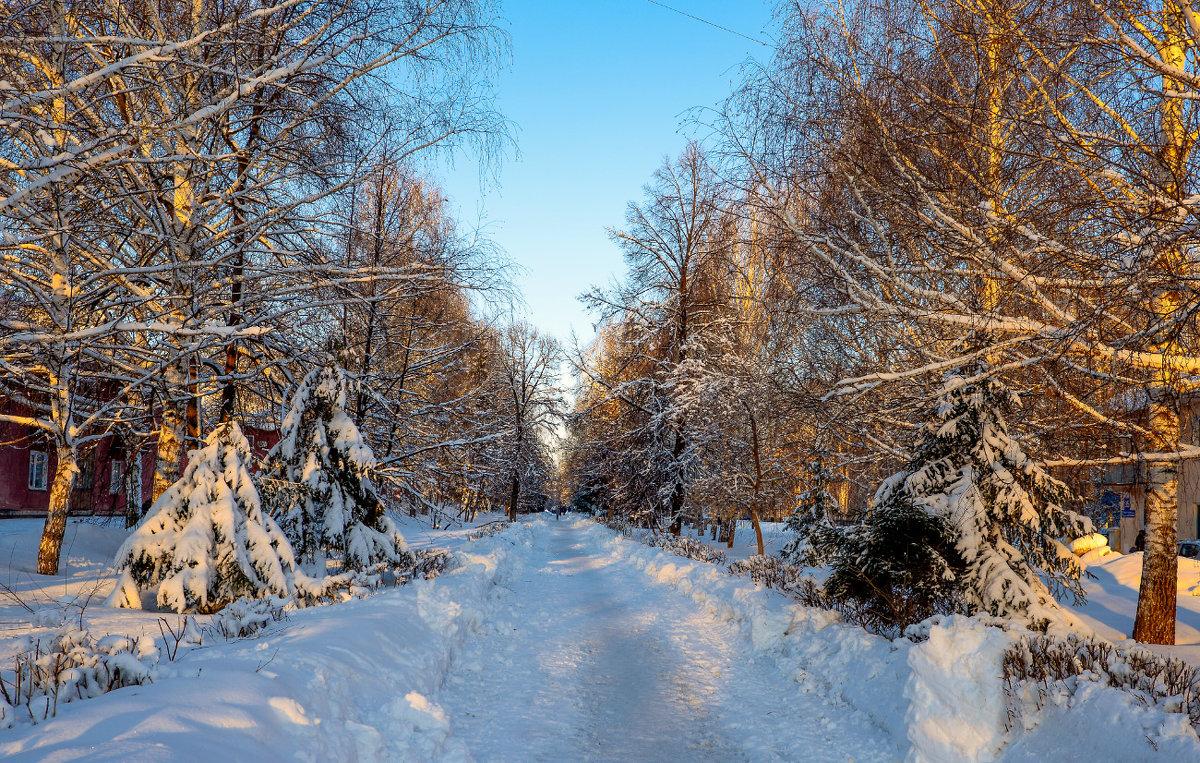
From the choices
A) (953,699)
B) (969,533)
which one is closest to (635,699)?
(953,699)

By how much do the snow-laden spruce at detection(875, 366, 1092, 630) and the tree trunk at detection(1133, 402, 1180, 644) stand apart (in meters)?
1.36

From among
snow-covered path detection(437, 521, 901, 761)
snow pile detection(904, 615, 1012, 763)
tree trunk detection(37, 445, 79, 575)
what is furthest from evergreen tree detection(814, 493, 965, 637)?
tree trunk detection(37, 445, 79, 575)

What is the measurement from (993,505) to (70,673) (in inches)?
329

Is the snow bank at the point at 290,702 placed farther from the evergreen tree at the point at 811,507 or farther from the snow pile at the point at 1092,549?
the snow pile at the point at 1092,549

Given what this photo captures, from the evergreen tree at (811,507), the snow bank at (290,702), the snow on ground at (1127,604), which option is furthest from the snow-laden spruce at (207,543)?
the evergreen tree at (811,507)

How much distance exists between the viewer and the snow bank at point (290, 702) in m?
3.12

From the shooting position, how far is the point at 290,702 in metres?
4.04

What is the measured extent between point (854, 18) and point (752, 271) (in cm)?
1621

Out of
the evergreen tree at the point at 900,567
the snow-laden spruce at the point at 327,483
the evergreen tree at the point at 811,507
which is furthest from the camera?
the evergreen tree at the point at 811,507

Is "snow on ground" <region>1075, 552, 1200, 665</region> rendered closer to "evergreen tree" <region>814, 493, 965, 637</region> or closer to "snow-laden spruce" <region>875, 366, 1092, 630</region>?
"snow-laden spruce" <region>875, 366, 1092, 630</region>

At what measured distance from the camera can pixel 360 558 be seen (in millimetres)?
11570

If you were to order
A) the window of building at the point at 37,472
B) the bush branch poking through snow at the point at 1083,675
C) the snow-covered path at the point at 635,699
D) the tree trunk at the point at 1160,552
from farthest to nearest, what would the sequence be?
the window of building at the point at 37,472 → the tree trunk at the point at 1160,552 → the snow-covered path at the point at 635,699 → the bush branch poking through snow at the point at 1083,675

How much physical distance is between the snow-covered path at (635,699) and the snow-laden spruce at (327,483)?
3.08 meters

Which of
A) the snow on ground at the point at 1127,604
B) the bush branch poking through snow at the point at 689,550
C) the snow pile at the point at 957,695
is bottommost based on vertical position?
the bush branch poking through snow at the point at 689,550
